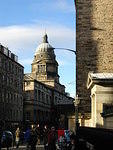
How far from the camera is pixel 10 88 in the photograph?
90688 millimetres

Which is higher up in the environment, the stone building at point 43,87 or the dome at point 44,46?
the dome at point 44,46

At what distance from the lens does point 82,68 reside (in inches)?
1236

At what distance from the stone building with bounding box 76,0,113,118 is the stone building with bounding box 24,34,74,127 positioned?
8311 cm

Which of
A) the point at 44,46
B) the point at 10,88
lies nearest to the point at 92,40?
the point at 10,88

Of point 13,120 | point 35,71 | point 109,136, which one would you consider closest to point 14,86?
point 13,120

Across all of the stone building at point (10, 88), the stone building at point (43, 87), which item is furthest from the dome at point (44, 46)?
the stone building at point (10, 88)

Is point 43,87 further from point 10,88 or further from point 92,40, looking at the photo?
point 92,40

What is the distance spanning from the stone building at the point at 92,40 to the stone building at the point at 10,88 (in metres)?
51.5

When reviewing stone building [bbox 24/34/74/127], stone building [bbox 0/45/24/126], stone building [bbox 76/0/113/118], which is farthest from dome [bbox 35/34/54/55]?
stone building [bbox 76/0/113/118]

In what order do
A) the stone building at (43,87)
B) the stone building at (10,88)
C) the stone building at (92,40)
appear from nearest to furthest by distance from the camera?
the stone building at (92,40) < the stone building at (10,88) < the stone building at (43,87)

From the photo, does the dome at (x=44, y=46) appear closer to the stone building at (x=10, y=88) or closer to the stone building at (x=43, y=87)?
the stone building at (x=43, y=87)

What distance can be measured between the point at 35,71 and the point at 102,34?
122677 mm

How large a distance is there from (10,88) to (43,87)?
42641 mm

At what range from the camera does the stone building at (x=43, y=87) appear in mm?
117375
